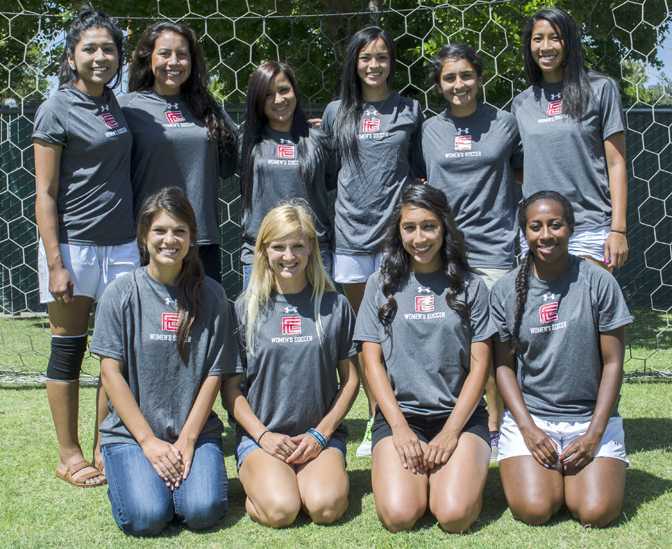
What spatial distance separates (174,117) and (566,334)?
1.55m

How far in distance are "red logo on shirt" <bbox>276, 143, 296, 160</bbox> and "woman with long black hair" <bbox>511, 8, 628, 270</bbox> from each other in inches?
33.4

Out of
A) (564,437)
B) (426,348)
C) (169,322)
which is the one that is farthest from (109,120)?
(564,437)

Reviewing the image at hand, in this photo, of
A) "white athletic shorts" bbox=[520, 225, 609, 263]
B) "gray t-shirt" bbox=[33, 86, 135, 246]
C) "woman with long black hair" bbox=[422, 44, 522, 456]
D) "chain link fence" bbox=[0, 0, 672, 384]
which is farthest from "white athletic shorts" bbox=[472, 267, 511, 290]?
"chain link fence" bbox=[0, 0, 672, 384]

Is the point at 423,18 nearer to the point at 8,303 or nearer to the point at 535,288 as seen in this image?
the point at 535,288

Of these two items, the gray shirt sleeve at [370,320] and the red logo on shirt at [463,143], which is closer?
the gray shirt sleeve at [370,320]

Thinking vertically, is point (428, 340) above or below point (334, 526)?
above

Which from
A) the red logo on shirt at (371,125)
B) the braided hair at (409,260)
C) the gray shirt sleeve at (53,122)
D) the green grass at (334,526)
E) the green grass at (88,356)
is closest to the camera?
the green grass at (334,526)

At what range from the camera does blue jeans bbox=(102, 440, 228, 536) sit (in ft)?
8.11

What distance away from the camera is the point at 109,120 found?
299cm

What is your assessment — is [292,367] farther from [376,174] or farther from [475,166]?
[475,166]

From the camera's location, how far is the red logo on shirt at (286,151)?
10.5 ft

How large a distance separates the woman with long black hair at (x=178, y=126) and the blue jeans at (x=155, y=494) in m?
0.88

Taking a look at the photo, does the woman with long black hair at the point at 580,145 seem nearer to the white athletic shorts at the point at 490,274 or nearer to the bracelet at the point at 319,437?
the white athletic shorts at the point at 490,274

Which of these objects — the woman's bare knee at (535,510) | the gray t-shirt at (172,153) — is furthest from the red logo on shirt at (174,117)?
the woman's bare knee at (535,510)
